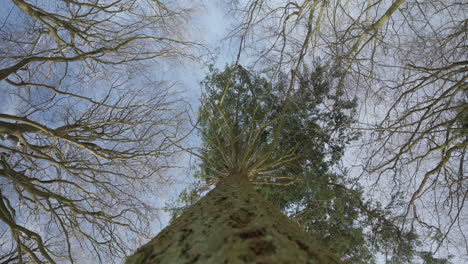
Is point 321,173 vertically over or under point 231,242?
over

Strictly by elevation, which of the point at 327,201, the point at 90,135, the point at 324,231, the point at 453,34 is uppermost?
the point at 90,135

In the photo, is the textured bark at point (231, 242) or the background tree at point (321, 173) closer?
the textured bark at point (231, 242)

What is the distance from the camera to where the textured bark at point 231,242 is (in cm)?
95

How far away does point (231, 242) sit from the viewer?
105cm

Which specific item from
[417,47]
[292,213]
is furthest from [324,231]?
[417,47]

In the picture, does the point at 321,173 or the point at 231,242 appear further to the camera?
the point at 321,173

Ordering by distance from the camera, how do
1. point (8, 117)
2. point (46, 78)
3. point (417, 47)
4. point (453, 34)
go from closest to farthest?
point (8, 117) < point (453, 34) < point (417, 47) < point (46, 78)

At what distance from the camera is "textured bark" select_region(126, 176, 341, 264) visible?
0.95 metres

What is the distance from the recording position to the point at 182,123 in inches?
217

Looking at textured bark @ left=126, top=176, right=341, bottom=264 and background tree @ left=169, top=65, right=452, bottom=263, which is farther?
background tree @ left=169, top=65, right=452, bottom=263

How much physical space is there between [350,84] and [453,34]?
5.22ft

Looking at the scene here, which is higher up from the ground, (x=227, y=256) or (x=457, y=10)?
(x=457, y=10)

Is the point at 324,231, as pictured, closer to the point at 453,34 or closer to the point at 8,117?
the point at 453,34

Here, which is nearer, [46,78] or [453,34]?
[453,34]
